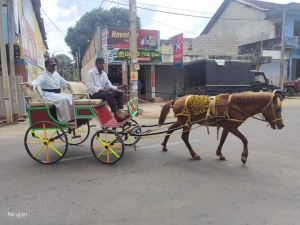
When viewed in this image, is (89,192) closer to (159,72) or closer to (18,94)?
(18,94)

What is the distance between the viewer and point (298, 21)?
26.6 metres

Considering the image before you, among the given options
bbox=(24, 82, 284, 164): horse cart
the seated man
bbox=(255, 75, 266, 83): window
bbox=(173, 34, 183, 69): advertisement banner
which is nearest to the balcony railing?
bbox=(255, 75, 266, 83): window

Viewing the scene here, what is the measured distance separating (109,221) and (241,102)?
310 centimetres

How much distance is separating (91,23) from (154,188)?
37.3 m

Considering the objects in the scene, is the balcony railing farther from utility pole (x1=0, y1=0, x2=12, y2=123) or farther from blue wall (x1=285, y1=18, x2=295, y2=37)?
utility pole (x1=0, y1=0, x2=12, y2=123)

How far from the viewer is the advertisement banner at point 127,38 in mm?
15781

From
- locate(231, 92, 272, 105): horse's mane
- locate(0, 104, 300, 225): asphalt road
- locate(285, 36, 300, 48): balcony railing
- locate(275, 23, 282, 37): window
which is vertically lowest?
locate(0, 104, 300, 225): asphalt road

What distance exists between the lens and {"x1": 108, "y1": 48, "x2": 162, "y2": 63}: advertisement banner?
51.5ft

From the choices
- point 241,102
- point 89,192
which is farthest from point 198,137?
point 89,192

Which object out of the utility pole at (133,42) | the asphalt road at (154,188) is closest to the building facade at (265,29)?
the utility pole at (133,42)

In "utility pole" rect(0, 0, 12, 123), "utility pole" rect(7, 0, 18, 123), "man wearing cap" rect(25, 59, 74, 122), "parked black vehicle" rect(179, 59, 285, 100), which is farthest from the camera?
"parked black vehicle" rect(179, 59, 285, 100)

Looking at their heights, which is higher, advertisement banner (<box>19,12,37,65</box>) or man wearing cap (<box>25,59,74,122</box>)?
advertisement banner (<box>19,12,37,65</box>)

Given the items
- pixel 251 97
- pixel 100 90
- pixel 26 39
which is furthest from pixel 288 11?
pixel 100 90

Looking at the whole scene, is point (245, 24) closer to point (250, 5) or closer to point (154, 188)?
point (250, 5)
